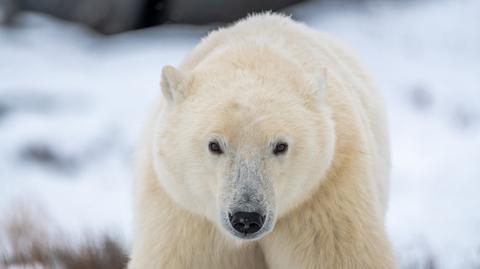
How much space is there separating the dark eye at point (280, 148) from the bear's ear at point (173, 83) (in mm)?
522

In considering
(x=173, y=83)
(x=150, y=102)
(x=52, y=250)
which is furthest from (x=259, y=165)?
(x=150, y=102)

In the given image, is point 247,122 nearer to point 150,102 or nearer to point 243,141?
point 243,141

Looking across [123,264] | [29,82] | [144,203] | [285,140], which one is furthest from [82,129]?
[285,140]

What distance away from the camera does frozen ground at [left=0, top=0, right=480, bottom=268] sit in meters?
6.98

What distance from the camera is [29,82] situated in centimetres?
908

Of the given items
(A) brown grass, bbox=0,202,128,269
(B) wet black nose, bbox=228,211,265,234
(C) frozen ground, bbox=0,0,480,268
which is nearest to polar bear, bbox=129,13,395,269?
(B) wet black nose, bbox=228,211,265,234

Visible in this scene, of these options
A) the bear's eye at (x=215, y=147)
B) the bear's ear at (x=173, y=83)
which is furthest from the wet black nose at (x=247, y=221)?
the bear's ear at (x=173, y=83)

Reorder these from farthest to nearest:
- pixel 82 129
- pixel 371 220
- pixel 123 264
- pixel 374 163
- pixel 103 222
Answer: pixel 82 129 → pixel 103 222 → pixel 123 264 → pixel 374 163 → pixel 371 220

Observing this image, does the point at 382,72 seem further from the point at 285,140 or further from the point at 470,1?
the point at 285,140

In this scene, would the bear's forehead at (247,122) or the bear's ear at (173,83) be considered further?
the bear's ear at (173,83)

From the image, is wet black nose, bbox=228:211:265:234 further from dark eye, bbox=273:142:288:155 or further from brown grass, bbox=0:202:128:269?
brown grass, bbox=0:202:128:269

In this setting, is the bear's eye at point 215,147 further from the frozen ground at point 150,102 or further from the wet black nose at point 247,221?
the frozen ground at point 150,102

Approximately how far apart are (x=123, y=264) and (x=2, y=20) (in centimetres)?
477

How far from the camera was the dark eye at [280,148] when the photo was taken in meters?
3.40
